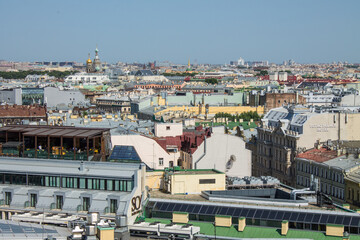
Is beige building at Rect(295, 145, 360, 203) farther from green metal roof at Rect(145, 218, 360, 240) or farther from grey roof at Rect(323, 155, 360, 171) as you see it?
green metal roof at Rect(145, 218, 360, 240)

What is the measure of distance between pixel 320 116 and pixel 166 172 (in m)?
25.0

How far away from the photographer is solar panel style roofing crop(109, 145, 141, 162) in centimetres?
3547

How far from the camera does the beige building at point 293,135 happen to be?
5719cm

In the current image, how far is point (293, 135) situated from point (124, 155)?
23.7 metres

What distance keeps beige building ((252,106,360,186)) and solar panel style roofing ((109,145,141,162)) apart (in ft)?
69.8

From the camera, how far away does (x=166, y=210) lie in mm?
31234

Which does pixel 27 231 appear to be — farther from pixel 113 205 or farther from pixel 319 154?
pixel 319 154

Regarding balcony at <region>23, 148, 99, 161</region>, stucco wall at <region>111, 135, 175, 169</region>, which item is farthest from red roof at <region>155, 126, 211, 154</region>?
balcony at <region>23, 148, 99, 161</region>

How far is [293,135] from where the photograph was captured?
57.5 meters

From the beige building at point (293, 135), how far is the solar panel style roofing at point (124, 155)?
21.3 m

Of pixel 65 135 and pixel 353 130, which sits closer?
pixel 65 135

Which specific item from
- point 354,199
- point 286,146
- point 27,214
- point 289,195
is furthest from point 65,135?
point 286,146

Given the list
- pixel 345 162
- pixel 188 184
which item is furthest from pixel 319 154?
pixel 188 184

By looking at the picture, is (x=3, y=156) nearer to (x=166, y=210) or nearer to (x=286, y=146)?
(x=166, y=210)
